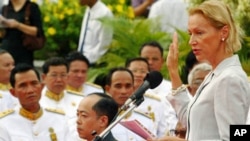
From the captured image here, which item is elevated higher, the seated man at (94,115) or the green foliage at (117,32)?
the green foliage at (117,32)

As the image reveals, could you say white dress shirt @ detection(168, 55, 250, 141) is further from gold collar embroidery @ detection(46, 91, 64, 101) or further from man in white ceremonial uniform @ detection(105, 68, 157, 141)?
gold collar embroidery @ detection(46, 91, 64, 101)

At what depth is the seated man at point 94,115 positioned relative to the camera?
680 centimetres

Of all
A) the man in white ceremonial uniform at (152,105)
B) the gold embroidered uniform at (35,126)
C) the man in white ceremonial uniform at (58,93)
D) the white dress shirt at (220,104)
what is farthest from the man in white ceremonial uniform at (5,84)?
the white dress shirt at (220,104)

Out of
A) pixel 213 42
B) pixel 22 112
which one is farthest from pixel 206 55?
pixel 22 112

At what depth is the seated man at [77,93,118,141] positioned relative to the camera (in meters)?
6.80

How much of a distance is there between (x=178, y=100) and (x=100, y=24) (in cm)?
622

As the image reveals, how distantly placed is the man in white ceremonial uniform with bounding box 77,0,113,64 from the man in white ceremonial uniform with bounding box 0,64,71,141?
286cm

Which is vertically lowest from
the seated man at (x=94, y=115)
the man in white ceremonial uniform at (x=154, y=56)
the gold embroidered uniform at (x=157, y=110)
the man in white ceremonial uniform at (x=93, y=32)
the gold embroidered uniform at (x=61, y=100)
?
the gold embroidered uniform at (x=157, y=110)

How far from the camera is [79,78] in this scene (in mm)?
10250

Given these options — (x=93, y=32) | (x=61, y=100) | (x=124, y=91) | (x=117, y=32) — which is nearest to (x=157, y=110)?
(x=124, y=91)

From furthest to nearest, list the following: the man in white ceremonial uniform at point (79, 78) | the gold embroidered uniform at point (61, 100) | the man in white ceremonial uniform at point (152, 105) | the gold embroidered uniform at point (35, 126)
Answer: the man in white ceremonial uniform at point (79, 78) → the gold embroidered uniform at point (61, 100) → the man in white ceremonial uniform at point (152, 105) → the gold embroidered uniform at point (35, 126)

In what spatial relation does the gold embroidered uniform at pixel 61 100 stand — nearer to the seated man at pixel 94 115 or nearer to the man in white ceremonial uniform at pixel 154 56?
the man in white ceremonial uniform at pixel 154 56

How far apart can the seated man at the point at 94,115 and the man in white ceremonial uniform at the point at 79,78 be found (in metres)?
3.25

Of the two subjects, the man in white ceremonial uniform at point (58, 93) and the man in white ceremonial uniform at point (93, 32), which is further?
the man in white ceremonial uniform at point (93, 32)
